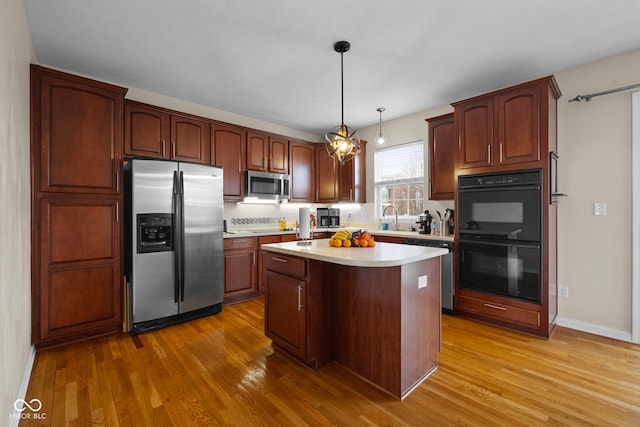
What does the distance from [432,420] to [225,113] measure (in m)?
4.30

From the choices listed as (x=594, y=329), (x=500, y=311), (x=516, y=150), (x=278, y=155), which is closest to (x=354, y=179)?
(x=278, y=155)

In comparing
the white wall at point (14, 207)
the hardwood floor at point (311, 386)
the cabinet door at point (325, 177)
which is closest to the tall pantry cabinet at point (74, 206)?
the white wall at point (14, 207)

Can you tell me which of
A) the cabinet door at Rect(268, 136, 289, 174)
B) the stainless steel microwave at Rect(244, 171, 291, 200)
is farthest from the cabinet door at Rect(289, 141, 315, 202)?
the stainless steel microwave at Rect(244, 171, 291, 200)

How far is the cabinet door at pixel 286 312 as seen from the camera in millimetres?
2180

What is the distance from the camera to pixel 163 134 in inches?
137

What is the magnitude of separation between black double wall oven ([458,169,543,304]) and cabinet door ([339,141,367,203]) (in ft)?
6.47

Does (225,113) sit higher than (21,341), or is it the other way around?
(225,113)

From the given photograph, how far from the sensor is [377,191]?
5047 millimetres

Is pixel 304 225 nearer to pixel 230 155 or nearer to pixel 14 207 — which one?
pixel 14 207

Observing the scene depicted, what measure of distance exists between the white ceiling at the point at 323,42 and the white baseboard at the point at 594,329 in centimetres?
261

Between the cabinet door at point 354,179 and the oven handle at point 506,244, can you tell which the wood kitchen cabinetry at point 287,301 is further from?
the cabinet door at point 354,179

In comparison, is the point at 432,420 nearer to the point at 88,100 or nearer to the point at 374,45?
the point at 374,45

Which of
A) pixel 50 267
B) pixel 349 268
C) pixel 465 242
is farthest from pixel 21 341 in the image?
pixel 465 242

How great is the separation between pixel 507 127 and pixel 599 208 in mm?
1172
